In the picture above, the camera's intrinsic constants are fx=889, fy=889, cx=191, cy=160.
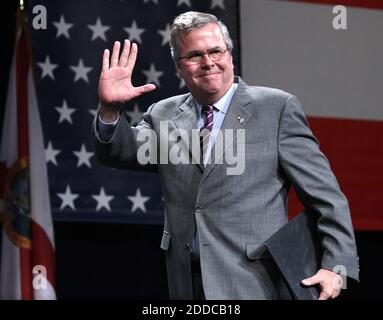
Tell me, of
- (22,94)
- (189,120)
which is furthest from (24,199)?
(189,120)

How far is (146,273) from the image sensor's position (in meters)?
4.00

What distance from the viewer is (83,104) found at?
149 inches

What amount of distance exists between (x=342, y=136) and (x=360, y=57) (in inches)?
14.7

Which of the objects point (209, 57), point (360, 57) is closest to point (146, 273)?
point (360, 57)

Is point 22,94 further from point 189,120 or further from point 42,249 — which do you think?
point 189,120

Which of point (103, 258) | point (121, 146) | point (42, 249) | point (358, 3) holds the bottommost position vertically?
point (103, 258)

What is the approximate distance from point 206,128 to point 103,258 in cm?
Result: 188

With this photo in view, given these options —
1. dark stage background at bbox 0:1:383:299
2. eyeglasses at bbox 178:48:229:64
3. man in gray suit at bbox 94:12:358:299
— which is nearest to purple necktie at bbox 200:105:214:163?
man in gray suit at bbox 94:12:358:299

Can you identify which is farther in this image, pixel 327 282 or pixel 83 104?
pixel 83 104

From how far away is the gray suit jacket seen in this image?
2.08 metres

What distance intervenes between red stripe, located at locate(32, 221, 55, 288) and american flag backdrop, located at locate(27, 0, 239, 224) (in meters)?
0.13

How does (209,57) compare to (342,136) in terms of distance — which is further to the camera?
(342,136)
